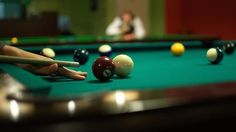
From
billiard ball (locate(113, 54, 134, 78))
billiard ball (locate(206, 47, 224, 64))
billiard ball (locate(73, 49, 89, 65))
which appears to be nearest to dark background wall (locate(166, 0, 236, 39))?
billiard ball (locate(206, 47, 224, 64))

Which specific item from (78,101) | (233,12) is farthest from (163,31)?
(78,101)

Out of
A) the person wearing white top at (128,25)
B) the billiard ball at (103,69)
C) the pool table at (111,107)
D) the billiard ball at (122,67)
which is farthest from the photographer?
the person wearing white top at (128,25)

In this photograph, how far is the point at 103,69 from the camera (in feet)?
4.26

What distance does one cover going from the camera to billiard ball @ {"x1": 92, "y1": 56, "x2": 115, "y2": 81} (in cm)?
129

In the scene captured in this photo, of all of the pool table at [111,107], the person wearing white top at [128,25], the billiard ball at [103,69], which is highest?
the person wearing white top at [128,25]

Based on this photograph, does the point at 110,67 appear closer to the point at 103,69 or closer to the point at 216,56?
the point at 103,69

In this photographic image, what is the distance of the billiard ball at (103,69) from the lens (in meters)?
1.29

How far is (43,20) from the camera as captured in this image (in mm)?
6375

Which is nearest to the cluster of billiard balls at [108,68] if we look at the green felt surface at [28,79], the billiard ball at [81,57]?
the green felt surface at [28,79]

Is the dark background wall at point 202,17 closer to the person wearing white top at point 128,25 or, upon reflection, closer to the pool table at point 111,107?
the person wearing white top at point 128,25

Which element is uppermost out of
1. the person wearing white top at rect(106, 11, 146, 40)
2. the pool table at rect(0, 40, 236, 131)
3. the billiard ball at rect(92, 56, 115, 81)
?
the person wearing white top at rect(106, 11, 146, 40)

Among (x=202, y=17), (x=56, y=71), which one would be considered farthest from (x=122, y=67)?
(x=202, y=17)

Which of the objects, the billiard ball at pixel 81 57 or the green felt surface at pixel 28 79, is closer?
the green felt surface at pixel 28 79

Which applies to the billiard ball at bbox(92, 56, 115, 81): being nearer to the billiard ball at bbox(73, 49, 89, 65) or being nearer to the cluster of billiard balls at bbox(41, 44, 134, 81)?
Answer: the cluster of billiard balls at bbox(41, 44, 134, 81)
